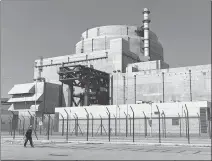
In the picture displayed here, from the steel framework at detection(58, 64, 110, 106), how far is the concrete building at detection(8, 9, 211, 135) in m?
1.96

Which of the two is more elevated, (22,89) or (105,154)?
(22,89)

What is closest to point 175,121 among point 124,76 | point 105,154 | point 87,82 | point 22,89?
point 124,76

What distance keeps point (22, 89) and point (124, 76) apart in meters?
34.6

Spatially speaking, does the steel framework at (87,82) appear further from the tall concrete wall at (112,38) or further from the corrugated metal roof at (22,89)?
the tall concrete wall at (112,38)

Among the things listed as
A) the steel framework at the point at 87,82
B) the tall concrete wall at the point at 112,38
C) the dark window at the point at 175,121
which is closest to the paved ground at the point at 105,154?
the dark window at the point at 175,121

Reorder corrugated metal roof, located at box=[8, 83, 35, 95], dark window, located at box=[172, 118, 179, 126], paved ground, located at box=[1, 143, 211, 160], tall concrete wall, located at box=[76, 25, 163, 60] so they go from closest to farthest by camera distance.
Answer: paved ground, located at box=[1, 143, 211, 160] → dark window, located at box=[172, 118, 179, 126] → corrugated metal roof, located at box=[8, 83, 35, 95] → tall concrete wall, located at box=[76, 25, 163, 60]

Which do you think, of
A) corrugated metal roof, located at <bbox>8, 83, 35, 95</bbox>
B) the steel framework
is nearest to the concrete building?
corrugated metal roof, located at <bbox>8, 83, 35, 95</bbox>

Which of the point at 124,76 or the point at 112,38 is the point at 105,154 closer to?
the point at 124,76

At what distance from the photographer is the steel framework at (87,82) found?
87.7 metres

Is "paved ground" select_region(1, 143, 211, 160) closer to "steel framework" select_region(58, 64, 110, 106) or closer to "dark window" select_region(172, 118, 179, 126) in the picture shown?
"dark window" select_region(172, 118, 179, 126)

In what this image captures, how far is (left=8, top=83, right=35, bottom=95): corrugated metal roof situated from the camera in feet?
315

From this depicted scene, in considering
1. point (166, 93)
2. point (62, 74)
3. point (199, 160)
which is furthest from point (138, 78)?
point (199, 160)

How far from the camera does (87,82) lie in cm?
8900

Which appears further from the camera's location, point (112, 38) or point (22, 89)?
point (112, 38)
